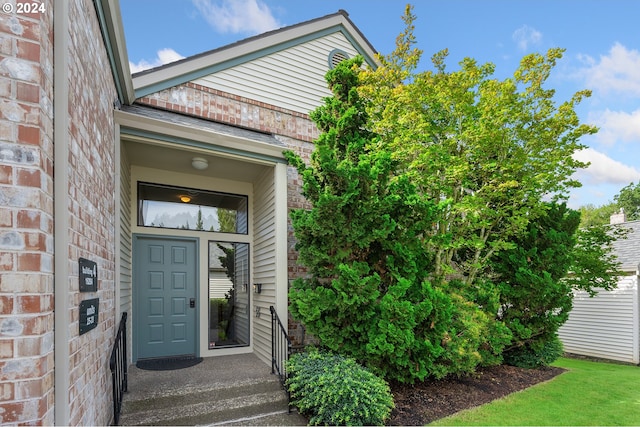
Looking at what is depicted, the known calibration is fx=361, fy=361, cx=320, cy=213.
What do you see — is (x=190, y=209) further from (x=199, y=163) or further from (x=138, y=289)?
(x=138, y=289)

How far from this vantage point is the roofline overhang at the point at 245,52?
5.71m

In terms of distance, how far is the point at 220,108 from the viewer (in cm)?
634

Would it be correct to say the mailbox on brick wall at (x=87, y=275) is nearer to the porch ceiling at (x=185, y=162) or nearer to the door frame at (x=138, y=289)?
the porch ceiling at (x=185, y=162)

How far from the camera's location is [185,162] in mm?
5500

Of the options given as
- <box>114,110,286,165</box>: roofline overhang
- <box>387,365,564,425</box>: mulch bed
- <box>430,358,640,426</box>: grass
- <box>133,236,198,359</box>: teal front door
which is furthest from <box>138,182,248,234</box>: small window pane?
<box>430,358,640,426</box>: grass

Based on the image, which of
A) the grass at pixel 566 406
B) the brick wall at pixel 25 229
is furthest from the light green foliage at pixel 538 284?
the brick wall at pixel 25 229

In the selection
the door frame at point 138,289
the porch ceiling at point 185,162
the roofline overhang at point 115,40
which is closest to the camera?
the roofline overhang at point 115,40

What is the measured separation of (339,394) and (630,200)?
39.3 meters

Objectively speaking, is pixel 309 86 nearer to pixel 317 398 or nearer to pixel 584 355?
pixel 317 398

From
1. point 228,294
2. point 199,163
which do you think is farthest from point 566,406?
point 199,163

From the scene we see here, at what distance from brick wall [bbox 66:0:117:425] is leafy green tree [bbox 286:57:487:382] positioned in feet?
7.51

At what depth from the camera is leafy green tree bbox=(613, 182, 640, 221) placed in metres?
31.5

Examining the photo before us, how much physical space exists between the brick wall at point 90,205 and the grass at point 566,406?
3.77 m

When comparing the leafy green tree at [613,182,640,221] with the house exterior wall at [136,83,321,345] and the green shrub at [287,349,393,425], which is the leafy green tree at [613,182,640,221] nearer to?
the house exterior wall at [136,83,321,345]
